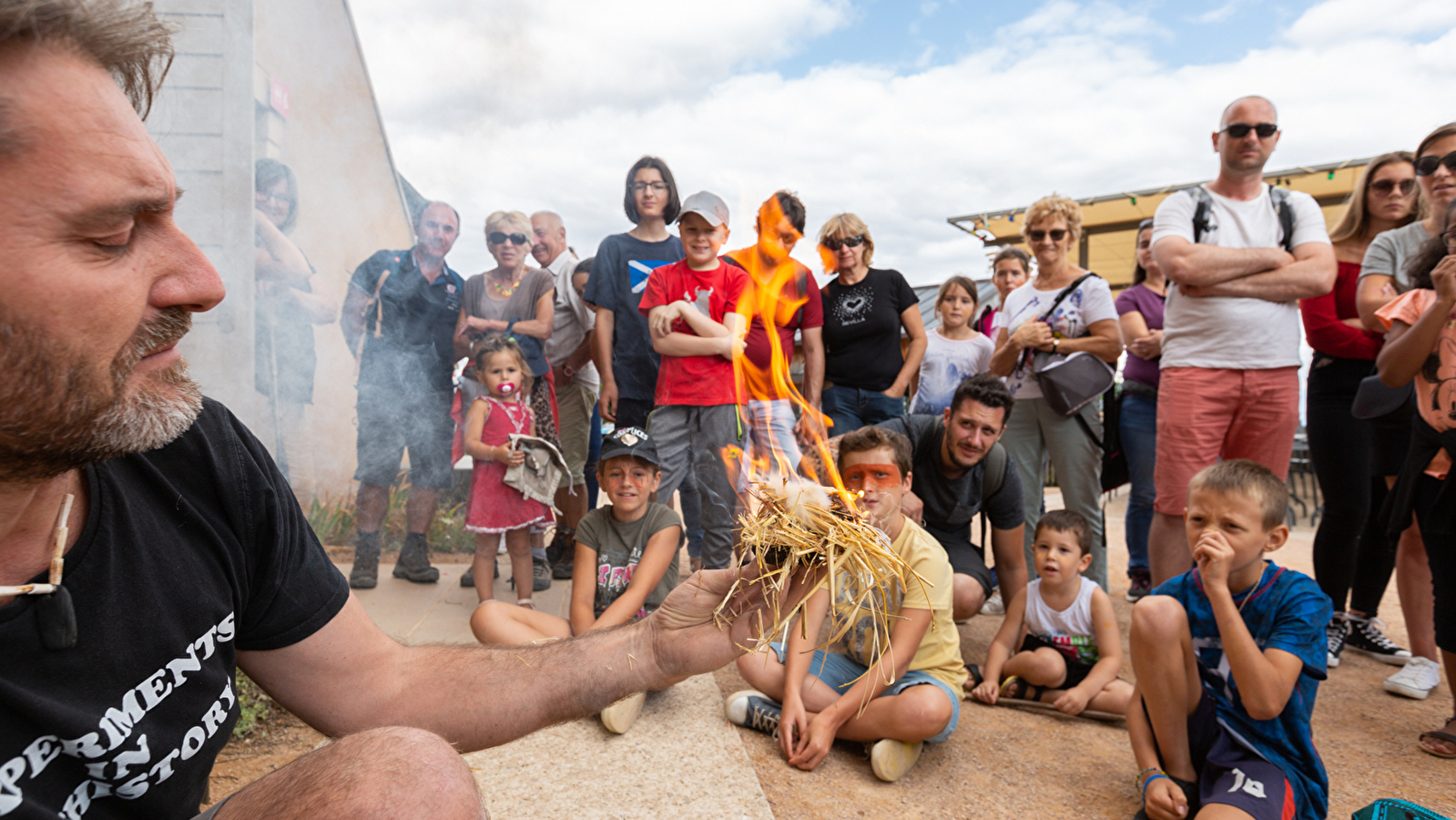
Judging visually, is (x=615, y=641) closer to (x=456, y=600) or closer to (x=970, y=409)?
(x=970, y=409)

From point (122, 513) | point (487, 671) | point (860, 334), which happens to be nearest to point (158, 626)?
point (122, 513)

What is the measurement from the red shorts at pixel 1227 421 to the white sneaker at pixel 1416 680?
1.20 meters

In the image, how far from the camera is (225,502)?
1479 mm

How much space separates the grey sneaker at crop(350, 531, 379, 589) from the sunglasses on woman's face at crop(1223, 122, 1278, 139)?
5886 mm

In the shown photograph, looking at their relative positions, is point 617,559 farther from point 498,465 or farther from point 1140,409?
point 1140,409

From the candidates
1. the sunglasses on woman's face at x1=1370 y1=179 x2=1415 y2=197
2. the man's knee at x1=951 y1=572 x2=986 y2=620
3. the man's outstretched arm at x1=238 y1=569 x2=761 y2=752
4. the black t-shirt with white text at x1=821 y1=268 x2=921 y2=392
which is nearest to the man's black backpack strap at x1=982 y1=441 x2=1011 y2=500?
the man's knee at x1=951 y1=572 x2=986 y2=620

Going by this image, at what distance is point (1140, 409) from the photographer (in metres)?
5.70

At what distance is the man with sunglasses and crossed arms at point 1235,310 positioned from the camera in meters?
4.21

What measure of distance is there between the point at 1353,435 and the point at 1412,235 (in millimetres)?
1150

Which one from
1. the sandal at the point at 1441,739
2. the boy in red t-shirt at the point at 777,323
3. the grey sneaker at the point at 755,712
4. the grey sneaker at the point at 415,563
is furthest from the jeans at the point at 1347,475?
the grey sneaker at the point at 415,563

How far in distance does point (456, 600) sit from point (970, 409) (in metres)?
3.56

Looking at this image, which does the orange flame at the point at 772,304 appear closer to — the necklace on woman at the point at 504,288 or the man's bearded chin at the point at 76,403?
the man's bearded chin at the point at 76,403

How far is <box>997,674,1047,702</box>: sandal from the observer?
404cm

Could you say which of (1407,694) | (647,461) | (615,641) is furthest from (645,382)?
(1407,694)
